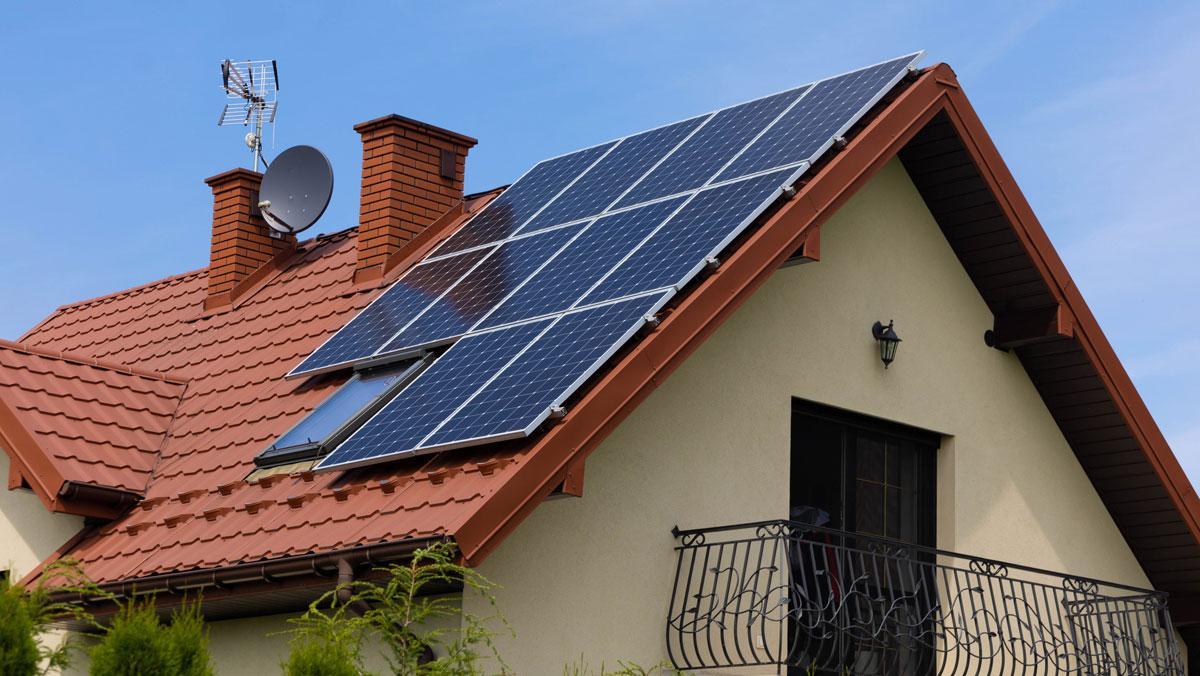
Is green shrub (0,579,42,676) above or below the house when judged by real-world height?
below

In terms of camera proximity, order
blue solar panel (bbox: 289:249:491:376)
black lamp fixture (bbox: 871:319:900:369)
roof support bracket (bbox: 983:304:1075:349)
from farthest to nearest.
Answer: roof support bracket (bbox: 983:304:1075:349)
black lamp fixture (bbox: 871:319:900:369)
blue solar panel (bbox: 289:249:491:376)

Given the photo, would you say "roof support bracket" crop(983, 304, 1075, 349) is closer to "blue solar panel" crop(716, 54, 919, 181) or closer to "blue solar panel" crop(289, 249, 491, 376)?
"blue solar panel" crop(716, 54, 919, 181)

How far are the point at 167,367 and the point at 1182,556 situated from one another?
9.56 m

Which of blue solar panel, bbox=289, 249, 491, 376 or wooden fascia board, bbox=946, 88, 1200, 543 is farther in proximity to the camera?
wooden fascia board, bbox=946, 88, 1200, 543

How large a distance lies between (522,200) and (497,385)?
437 cm

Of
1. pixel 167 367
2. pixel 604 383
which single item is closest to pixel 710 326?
pixel 604 383

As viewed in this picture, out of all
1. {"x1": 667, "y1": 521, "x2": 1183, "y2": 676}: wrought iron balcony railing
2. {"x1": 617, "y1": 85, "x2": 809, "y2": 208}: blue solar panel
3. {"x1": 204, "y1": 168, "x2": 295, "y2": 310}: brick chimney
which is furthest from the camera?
{"x1": 204, "y1": 168, "x2": 295, "y2": 310}: brick chimney

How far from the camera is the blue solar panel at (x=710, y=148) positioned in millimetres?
13969

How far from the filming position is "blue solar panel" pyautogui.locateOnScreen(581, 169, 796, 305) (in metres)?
12.1

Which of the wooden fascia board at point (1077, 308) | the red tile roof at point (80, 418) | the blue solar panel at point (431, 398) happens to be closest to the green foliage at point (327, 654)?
the blue solar panel at point (431, 398)

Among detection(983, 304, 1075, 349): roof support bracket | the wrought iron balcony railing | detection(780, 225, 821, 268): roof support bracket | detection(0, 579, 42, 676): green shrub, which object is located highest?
detection(983, 304, 1075, 349): roof support bracket

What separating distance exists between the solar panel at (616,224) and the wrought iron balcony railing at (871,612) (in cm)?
196

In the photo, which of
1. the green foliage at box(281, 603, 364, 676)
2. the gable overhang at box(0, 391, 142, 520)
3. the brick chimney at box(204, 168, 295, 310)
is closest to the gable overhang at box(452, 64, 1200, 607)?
the green foliage at box(281, 603, 364, 676)

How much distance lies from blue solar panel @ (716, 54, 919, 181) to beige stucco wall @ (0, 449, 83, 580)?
19.2ft
